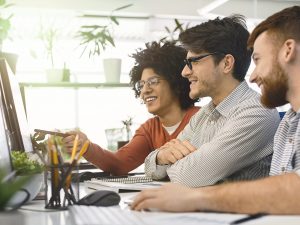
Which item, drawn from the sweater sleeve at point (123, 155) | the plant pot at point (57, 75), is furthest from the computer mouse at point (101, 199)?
the plant pot at point (57, 75)

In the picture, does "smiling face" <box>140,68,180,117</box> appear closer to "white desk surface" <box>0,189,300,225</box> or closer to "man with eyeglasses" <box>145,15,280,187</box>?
"man with eyeglasses" <box>145,15,280,187</box>

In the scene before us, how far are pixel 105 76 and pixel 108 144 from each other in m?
0.48

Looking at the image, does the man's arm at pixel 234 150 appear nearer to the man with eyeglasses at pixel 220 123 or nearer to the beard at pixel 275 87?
the man with eyeglasses at pixel 220 123

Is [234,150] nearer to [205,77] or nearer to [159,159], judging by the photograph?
[159,159]

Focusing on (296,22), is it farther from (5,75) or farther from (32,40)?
(32,40)

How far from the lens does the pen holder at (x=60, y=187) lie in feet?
3.76

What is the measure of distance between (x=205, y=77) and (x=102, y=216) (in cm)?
131

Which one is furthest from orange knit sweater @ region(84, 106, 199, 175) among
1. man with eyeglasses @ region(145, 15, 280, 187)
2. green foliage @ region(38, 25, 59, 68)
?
green foliage @ region(38, 25, 59, 68)

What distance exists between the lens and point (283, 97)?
1.65 m

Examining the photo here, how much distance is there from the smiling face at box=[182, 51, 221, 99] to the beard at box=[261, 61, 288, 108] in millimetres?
454

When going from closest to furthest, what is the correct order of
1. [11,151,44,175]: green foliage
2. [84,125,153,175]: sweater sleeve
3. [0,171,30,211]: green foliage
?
[0,171,30,211]: green foliage → [11,151,44,175]: green foliage → [84,125,153,175]: sweater sleeve

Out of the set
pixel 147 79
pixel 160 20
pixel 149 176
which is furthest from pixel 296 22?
pixel 160 20

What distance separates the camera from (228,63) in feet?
7.02

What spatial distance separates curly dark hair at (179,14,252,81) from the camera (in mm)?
2156
